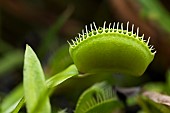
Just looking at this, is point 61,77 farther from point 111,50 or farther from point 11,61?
point 11,61

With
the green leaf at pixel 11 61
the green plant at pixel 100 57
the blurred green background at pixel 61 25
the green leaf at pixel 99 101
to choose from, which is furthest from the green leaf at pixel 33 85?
the green leaf at pixel 11 61

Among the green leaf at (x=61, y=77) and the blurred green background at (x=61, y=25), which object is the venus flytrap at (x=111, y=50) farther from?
the blurred green background at (x=61, y=25)

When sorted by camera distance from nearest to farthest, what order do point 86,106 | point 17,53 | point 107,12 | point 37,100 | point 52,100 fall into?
point 37,100 < point 86,106 < point 52,100 < point 17,53 < point 107,12

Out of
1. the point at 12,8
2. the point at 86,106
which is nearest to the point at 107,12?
the point at 12,8

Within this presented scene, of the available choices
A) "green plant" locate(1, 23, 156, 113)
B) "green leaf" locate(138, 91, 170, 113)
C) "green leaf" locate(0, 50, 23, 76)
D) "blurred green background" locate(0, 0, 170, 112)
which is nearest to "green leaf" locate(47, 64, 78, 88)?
"green plant" locate(1, 23, 156, 113)

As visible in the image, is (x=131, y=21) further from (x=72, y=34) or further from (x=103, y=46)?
(x=103, y=46)
